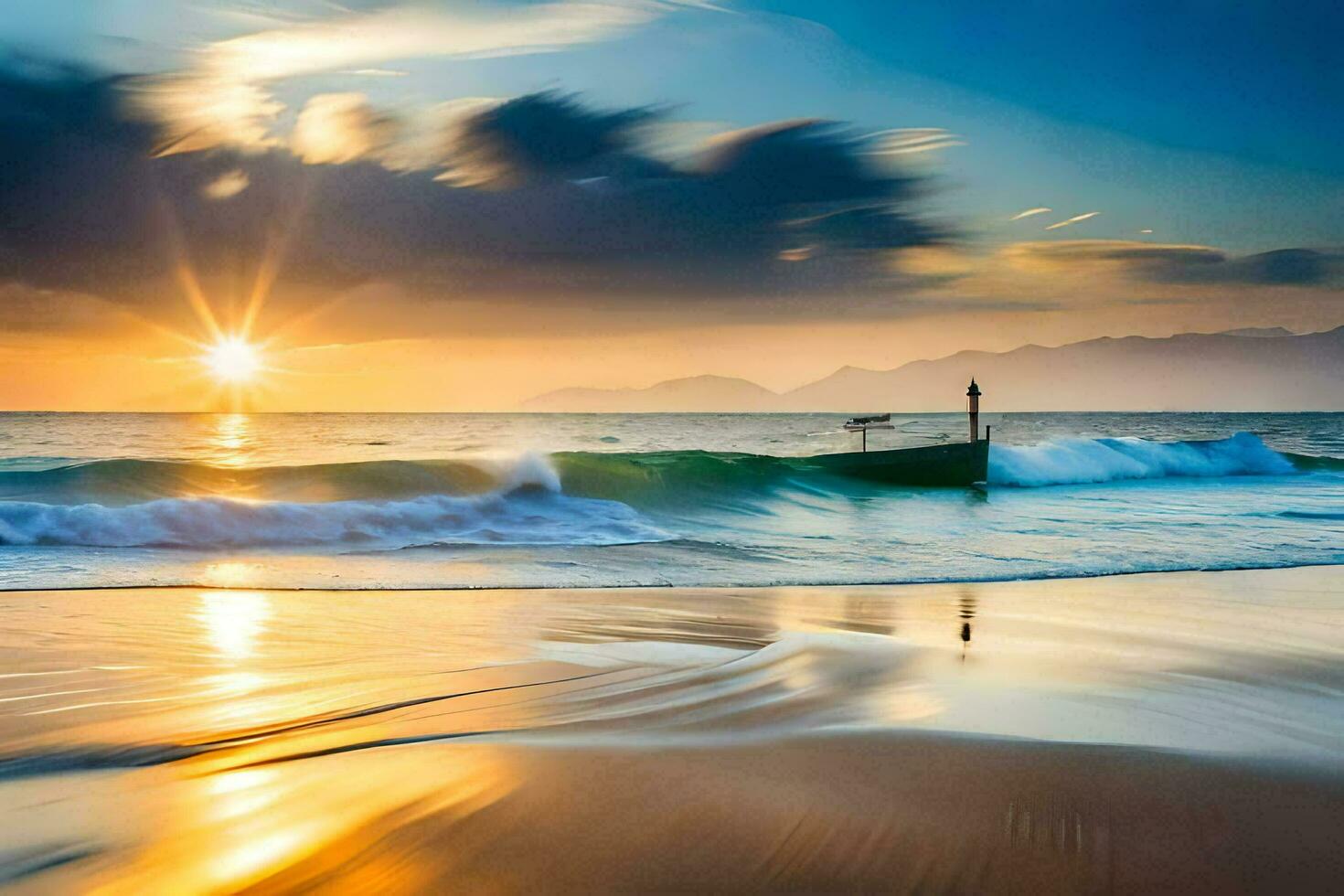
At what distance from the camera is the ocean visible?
10.2 meters

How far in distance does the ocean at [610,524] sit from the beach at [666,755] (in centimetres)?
327

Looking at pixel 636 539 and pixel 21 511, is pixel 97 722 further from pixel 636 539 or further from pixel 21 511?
pixel 21 511

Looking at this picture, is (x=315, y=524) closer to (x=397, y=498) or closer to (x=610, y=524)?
(x=397, y=498)

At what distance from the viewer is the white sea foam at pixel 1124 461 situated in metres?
30.8

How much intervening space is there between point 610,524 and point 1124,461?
2568cm

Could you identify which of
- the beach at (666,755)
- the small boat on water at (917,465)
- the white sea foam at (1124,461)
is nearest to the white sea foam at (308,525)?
the beach at (666,755)

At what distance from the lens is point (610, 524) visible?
1600cm

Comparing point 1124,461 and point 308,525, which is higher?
point 1124,461

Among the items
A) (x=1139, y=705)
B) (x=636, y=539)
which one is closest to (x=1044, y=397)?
(x=636, y=539)

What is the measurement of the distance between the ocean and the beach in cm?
327

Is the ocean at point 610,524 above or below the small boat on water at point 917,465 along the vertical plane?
below

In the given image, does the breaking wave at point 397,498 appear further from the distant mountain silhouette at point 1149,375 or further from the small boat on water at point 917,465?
the distant mountain silhouette at point 1149,375

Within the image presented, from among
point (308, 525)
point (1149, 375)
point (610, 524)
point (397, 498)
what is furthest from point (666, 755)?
point (1149, 375)

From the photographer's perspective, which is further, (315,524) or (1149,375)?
(1149,375)
